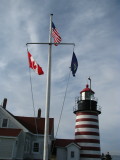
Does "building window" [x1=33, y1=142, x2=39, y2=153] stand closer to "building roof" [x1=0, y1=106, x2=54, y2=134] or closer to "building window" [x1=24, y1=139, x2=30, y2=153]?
"building window" [x1=24, y1=139, x2=30, y2=153]

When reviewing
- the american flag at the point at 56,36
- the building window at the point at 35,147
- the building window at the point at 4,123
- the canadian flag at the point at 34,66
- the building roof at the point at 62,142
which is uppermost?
the american flag at the point at 56,36

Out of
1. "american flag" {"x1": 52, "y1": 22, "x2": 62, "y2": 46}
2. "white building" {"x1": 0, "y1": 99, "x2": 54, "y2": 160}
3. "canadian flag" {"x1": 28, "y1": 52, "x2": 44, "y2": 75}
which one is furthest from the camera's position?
"white building" {"x1": 0, "y1": 99, "x2": 54, "y2": 160}

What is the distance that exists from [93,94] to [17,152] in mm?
12917

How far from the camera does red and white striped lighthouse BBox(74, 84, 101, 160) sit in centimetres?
2588

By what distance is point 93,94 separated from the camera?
2856cm

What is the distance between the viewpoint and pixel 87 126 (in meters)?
26.5

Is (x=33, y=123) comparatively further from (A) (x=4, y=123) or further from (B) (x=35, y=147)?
(A) (x=4, y=123)

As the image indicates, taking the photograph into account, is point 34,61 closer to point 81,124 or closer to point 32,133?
point 32,133

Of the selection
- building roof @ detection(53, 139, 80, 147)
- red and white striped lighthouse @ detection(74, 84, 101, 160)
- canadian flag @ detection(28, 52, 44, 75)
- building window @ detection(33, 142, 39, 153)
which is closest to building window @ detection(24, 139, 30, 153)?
building window @ detection(33, 142, 39, 153)

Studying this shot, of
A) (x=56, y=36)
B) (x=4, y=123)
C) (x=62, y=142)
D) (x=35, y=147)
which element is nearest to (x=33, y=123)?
(x=35, y=147)

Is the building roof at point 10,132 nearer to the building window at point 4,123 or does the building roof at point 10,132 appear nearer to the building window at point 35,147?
the building window at point 4,123

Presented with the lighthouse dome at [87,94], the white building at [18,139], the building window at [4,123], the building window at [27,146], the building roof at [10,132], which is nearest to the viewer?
the white building at [18,139]

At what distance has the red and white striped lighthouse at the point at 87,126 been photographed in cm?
2588

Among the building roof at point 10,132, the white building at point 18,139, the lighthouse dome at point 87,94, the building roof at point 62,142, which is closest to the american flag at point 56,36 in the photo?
the white building at point 18,139
